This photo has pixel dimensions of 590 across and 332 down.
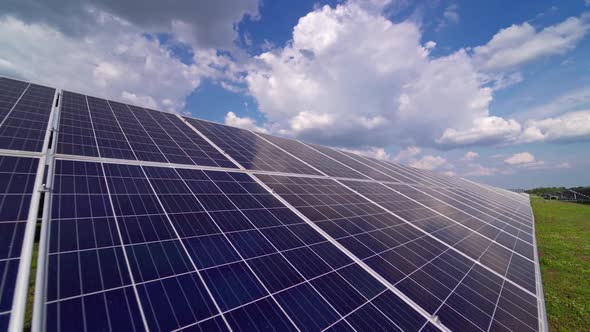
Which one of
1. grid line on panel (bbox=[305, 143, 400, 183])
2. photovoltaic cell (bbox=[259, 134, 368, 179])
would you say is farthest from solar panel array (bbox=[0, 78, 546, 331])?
grid line on panel (bbox=[305, 143, 400, 183])

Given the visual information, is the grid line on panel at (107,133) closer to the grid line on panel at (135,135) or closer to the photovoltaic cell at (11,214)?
the grid line on panel at (135,135)

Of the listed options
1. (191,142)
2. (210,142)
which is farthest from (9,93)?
(210,142)

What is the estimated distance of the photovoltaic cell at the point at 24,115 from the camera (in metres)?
8.23

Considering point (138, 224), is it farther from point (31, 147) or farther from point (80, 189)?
point (31, 147)

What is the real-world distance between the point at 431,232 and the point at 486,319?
17.3ft

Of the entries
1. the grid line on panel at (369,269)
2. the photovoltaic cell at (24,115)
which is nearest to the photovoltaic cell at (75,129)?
the photovoltaic cell at (24,115)

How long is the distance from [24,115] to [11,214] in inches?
311

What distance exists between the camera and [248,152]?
16281 millimetres

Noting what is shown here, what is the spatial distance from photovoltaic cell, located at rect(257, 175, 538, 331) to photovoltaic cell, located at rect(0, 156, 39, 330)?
7.54 metres

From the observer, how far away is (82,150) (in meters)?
9.02

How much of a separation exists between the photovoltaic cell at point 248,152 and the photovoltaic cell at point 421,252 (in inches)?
64.2

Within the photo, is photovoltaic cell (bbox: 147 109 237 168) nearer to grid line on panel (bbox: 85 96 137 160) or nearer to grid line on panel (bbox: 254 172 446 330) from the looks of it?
grid line on panel (bbox: 85 96 137 160)

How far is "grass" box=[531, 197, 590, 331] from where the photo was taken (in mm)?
11325

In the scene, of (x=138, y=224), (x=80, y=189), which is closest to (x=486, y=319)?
(x=138, y=224)
